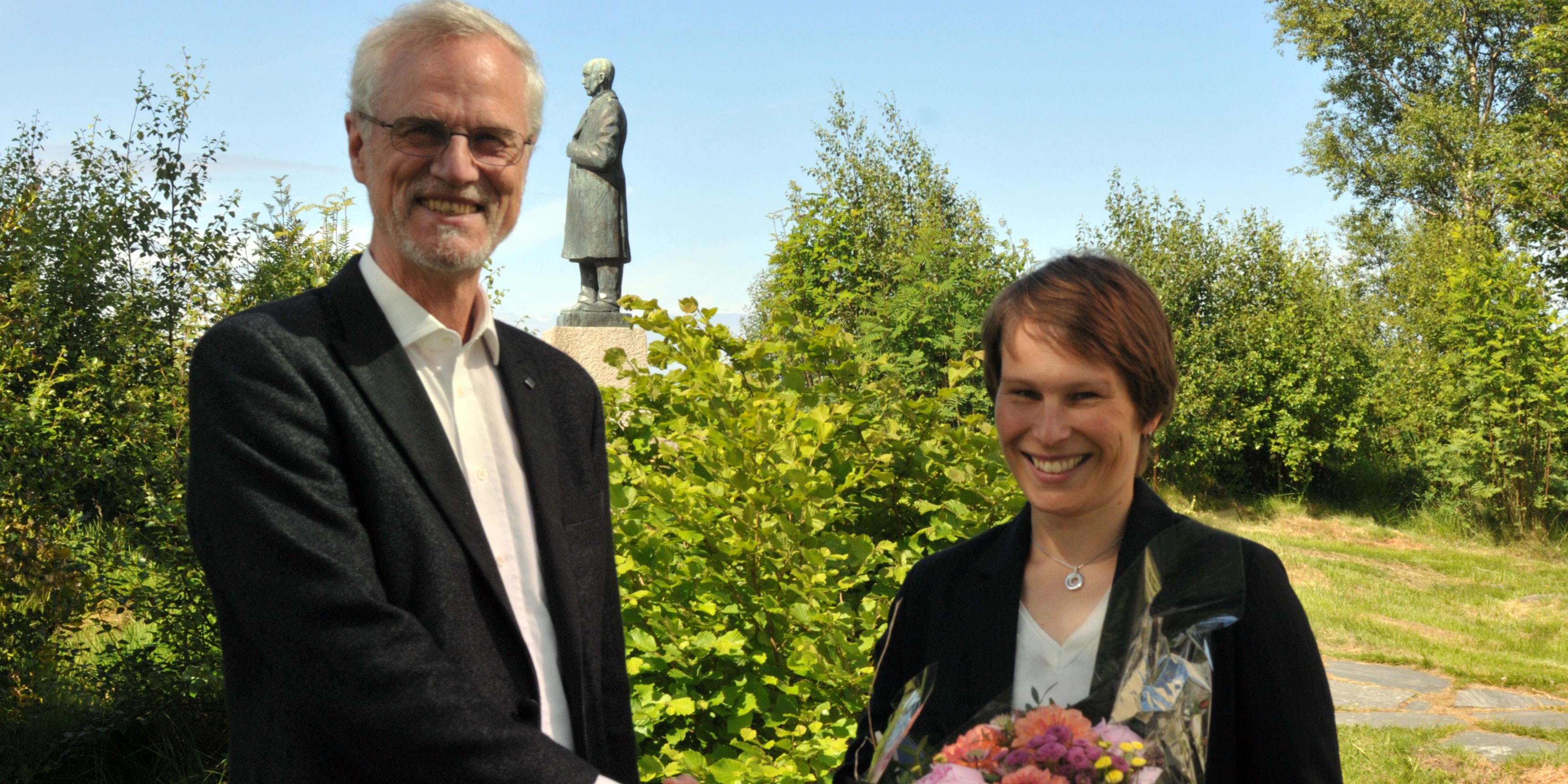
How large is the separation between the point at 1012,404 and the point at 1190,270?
52.0 ft

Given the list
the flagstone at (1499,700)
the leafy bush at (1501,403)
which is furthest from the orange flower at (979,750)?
the leafy bush at (1501,403)

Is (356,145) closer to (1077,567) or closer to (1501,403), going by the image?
(1077,567)

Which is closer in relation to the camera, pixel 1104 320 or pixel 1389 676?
pixel 1104 320

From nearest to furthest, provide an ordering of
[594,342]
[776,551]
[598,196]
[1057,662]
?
[1057,662], [776,551], [594,342], [598,196]

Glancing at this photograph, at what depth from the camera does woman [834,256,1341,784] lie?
1550 millimetres

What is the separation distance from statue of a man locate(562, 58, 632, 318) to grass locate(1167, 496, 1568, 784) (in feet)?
18.2

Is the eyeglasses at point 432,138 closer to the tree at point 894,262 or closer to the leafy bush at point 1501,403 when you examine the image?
the tree at point 894,262

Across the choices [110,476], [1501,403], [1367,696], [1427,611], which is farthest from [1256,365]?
[110,476]

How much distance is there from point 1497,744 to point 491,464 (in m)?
5.81

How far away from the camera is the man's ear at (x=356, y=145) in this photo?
1.80m

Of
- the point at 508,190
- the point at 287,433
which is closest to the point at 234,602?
the point at 287,433

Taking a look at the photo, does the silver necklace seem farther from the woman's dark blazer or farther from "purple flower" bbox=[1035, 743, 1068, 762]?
"purple flower" bbox=[1035, 743, 1068, 762]

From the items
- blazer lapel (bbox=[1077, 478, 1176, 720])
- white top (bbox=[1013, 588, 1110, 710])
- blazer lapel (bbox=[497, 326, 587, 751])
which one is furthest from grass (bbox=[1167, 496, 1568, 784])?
blazer lapel (bbox=[497, 326, 587, 751])

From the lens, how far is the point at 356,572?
1454 mm
